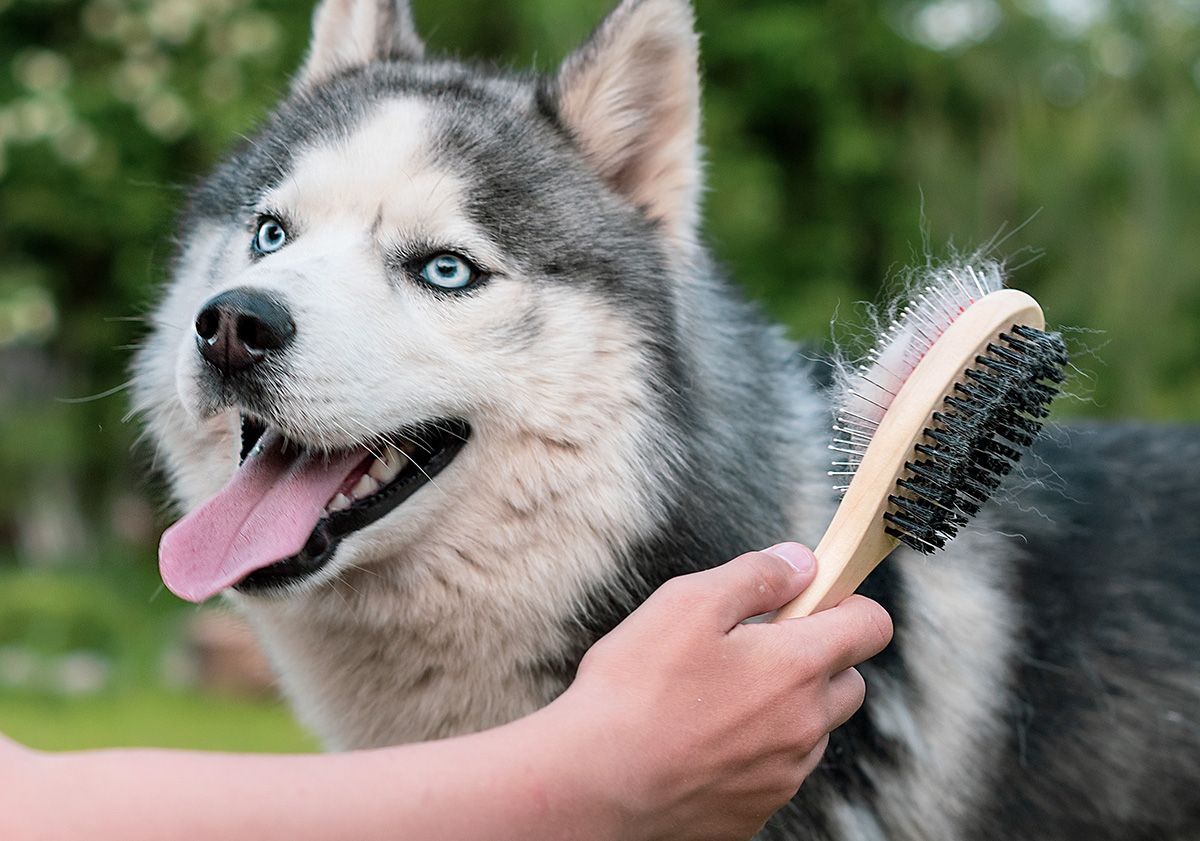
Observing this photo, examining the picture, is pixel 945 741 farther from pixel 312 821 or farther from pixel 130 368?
pixel 130 368

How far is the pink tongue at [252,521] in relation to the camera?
1.96m

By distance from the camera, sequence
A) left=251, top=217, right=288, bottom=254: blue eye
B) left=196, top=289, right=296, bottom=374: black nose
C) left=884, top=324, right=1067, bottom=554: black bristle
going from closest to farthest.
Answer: left=884, top=324, right=1067, bottom=554: black bristle, left=196, top=289, right=296, bottom=374: black nose, left=251, top=217, right=288, bottom=254: blue eye

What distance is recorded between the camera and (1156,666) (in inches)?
97.0

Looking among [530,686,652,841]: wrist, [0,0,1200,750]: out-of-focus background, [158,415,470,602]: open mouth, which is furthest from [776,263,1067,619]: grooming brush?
[0,0,1200,750]: out-of-focus background

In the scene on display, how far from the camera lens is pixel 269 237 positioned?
2.35 m

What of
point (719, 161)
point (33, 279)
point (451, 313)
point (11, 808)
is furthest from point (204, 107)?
point (11, 808)

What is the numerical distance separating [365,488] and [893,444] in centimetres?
95

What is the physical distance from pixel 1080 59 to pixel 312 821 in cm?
947

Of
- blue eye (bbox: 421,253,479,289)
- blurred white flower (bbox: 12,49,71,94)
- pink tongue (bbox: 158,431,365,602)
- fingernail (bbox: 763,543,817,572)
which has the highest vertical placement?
fingernail (bbox: 763,543,817,572)

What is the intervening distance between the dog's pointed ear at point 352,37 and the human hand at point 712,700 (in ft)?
5.65

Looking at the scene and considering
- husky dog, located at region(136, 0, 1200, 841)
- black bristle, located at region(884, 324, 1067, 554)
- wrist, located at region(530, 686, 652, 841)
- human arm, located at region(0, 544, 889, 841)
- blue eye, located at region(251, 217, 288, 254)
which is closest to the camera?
human arm, located at region(0, 544, 889, 841)

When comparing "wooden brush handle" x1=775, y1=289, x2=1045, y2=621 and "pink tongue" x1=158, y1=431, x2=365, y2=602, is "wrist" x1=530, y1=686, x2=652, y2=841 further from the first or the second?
"pink tongue" x1=158, y1=431, x2=365, y2=602

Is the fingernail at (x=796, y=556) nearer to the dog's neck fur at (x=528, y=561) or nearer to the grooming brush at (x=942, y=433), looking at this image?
the grooming brush at (x=942, y=433)

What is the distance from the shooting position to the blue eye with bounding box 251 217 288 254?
7.58ft
